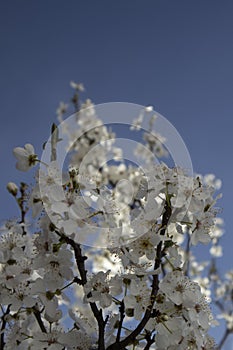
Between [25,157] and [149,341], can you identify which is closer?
[149,341]

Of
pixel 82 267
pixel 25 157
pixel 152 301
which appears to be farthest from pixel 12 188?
pixel 152 301

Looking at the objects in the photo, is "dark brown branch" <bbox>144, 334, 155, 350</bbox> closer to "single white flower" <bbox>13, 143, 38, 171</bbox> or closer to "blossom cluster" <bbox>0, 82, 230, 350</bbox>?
"blossom cluster" <bbox>0, 82, 230, 350</bbox>

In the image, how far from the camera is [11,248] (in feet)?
4.74

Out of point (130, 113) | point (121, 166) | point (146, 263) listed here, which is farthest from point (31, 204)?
point (121, 166)

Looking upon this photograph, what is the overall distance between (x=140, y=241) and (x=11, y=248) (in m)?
0.46

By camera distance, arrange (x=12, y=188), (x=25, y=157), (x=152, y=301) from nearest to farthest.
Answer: (x=152, y=301) < (x=25, y=157) < (x=12, y=188)

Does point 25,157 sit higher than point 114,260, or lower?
higher

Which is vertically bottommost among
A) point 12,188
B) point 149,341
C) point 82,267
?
point 149,341

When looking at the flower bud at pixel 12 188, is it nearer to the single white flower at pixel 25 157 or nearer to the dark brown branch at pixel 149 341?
the single white flower at pixel 25 157

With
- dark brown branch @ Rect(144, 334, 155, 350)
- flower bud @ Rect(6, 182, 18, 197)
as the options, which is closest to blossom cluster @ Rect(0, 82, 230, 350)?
dark brown branch @ Rect(144, 334, 155, 350)

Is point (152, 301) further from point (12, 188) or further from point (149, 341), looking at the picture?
point (12, 188)

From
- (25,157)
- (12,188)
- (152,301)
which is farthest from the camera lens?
(12,188)

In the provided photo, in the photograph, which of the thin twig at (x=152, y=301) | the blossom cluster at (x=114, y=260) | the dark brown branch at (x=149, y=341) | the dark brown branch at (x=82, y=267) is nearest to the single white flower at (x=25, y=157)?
the blossom cluster at (x=114, y=260)

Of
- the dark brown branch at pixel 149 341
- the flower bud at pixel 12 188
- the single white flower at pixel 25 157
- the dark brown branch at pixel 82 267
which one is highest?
the flower bud at pixel 12 188
